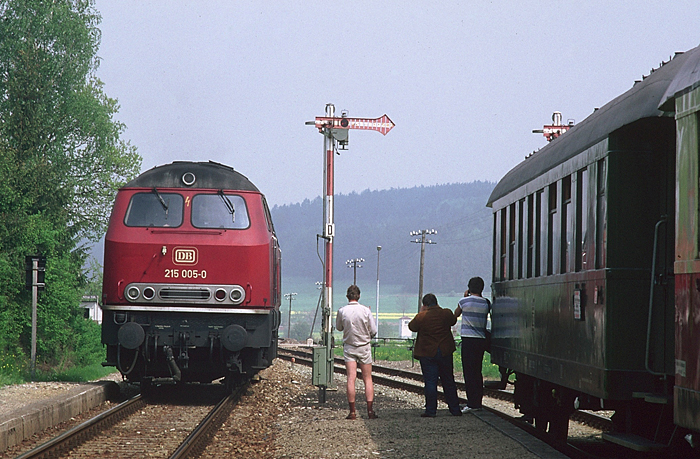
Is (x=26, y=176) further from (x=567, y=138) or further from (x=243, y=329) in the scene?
(x=567, y=138)

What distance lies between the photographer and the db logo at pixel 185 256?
14430 mm

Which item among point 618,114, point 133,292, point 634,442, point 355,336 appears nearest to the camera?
point 634,442

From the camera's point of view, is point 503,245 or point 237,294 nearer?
point 503,245

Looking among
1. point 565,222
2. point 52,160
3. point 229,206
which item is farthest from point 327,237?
point 52,160

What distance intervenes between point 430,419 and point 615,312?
17.5ft

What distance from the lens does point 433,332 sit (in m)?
12.5

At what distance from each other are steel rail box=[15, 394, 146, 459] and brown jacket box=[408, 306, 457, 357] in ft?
13.2

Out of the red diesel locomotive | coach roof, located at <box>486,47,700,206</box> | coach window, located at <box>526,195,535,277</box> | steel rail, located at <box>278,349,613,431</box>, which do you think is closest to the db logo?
the red diesel locomotive

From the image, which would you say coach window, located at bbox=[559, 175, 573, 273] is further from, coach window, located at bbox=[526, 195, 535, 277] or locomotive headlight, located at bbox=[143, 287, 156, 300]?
locomotive headlight, located at bbox=[143, 287, 156, 300]

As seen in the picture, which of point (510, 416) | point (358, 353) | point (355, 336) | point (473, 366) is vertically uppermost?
point (355, 336)

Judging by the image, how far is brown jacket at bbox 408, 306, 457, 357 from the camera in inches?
491

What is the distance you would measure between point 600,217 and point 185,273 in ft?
26.6

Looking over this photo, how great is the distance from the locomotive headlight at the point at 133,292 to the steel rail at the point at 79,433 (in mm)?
1586

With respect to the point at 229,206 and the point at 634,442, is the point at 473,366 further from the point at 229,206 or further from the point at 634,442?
the point at 634,442
